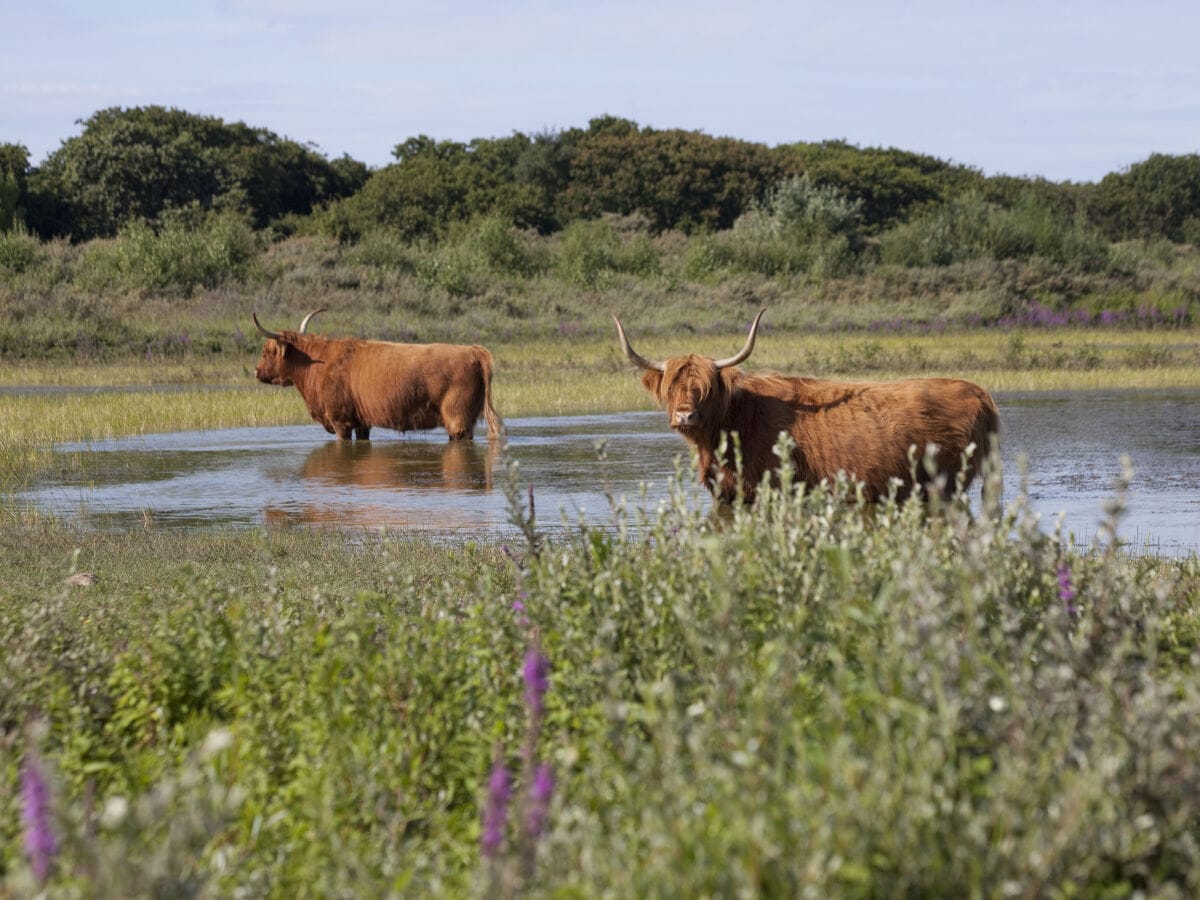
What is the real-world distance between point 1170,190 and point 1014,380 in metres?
52.2

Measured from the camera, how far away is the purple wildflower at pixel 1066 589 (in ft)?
13.3

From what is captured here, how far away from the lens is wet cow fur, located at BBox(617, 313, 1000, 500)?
8641 millimetres

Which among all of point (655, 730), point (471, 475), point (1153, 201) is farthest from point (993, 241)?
point (655, 730)

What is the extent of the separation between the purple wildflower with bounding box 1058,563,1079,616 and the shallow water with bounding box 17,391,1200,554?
288 cm

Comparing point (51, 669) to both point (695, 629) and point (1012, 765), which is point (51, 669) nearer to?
point (695, 629)

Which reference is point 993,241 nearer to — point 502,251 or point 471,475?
point 502,251

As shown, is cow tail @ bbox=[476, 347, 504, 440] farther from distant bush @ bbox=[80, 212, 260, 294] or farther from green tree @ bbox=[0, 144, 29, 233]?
green tree @ bbox=[0, 144, 29, 233]

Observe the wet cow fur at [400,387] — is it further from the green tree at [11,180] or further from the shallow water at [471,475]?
the green tree at [11,180]

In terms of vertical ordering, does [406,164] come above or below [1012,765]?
above

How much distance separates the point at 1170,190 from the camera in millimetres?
69312

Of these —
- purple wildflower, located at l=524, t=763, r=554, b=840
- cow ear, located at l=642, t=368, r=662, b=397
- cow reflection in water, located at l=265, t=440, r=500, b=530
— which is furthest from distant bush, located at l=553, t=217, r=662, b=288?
purple wildflower, located at l=524, t=763, r=554, b=840

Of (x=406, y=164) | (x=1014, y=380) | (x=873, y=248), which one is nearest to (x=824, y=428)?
(x=1014, y=380)

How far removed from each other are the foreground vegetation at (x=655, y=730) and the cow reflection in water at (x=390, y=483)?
4.70m

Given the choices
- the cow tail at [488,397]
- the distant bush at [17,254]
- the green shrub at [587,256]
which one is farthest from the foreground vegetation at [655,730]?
the green shrub at [587,256]
